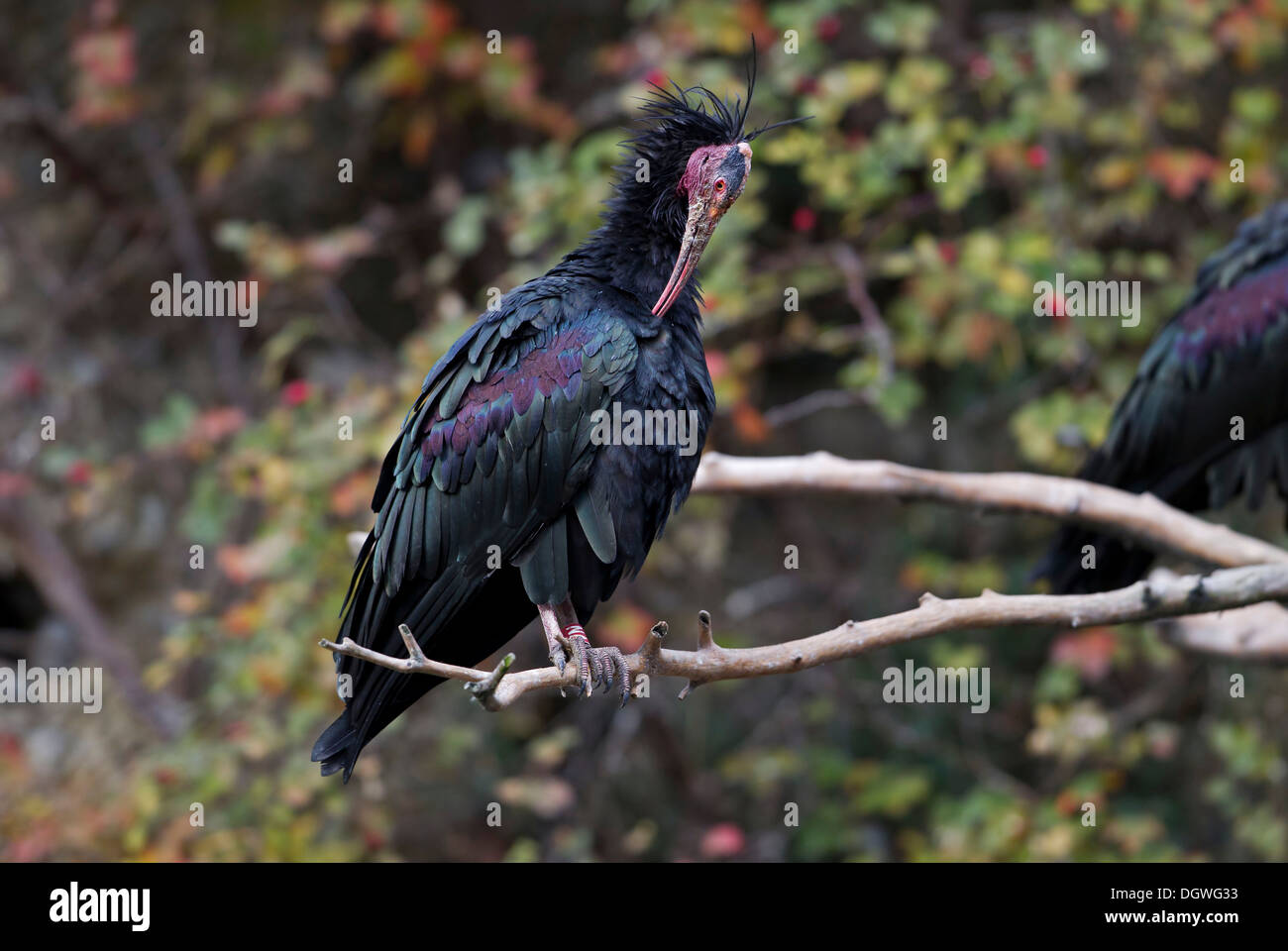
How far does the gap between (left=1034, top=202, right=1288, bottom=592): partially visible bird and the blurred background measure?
51cm

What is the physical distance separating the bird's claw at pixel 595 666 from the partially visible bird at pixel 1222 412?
7.58 feet

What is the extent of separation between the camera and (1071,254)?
539 centimetres

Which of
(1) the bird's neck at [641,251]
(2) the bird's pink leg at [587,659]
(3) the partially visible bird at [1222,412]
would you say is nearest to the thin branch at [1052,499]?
(3) the partially visible bird at [1222,412]

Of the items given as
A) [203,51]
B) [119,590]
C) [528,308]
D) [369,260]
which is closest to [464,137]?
[369,260]

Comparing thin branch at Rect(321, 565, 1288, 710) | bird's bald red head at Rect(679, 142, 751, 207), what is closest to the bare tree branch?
thin branch at Rect(321, 565, 1288, 710)

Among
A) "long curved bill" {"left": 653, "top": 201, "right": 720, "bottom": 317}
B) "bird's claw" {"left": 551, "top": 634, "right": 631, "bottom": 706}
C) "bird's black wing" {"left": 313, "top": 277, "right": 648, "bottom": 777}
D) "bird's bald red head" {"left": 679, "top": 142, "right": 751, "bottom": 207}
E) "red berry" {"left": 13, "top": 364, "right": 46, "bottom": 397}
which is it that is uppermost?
"red berry" {"left": 13, "top": 364, "right": 46, "bottom": 397}

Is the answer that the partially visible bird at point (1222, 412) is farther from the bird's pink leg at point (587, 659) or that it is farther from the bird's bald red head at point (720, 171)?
the bird's pink leg at point (587, 659)

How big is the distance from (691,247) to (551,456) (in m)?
0.59

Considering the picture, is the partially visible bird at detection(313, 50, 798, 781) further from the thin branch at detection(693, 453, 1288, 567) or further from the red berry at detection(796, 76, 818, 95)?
the red berry at detection(796, 76, 818, 95)

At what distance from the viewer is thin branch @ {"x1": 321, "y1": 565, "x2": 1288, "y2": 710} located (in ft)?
9.01

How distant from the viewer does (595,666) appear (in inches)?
110

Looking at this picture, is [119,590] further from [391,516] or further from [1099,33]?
[1099,33]

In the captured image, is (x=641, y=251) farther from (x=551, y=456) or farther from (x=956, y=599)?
(x=956, y=599)

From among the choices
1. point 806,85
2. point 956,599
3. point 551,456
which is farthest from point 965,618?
point 806,85
